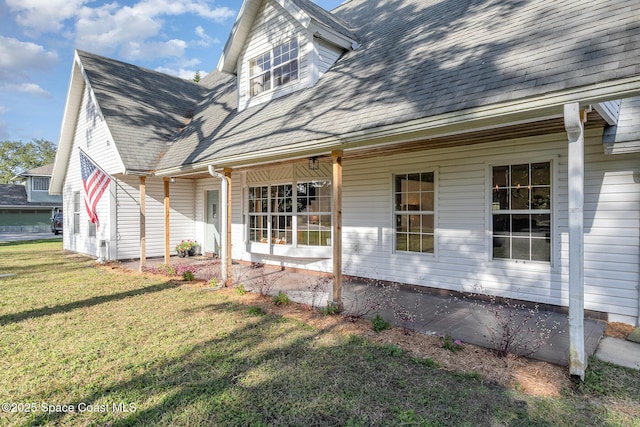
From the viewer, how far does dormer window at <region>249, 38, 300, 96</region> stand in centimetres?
862

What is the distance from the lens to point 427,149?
670 centimetres

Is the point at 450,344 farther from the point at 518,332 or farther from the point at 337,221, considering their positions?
the point at 337,221

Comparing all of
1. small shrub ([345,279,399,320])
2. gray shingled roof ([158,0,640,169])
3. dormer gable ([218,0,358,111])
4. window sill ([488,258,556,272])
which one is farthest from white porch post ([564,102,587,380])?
dormer gable ([218,0,358,111])

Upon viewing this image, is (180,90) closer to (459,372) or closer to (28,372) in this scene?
(28,372)

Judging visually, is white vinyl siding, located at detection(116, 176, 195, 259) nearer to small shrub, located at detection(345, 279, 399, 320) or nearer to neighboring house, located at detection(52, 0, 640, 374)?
neighboring house, located at detection(52, 0, 640, 374)

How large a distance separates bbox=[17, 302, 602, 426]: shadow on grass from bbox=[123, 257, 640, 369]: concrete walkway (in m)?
1.13

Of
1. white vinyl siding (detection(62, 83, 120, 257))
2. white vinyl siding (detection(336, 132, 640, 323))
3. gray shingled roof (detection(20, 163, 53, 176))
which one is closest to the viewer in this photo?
white vinyl siding (detection(336, 132, 640, 323))

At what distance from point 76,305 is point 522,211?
8.07 metres

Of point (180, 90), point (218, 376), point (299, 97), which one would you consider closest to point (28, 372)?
point (218, 376)

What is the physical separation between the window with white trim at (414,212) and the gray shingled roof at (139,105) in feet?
24.2

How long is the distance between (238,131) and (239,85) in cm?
242

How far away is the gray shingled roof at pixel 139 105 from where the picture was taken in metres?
10.6

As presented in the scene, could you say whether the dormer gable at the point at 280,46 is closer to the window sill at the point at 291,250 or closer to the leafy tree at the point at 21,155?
the window sill at the point at 291,250

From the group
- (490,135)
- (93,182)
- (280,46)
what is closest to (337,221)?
(490,135)
